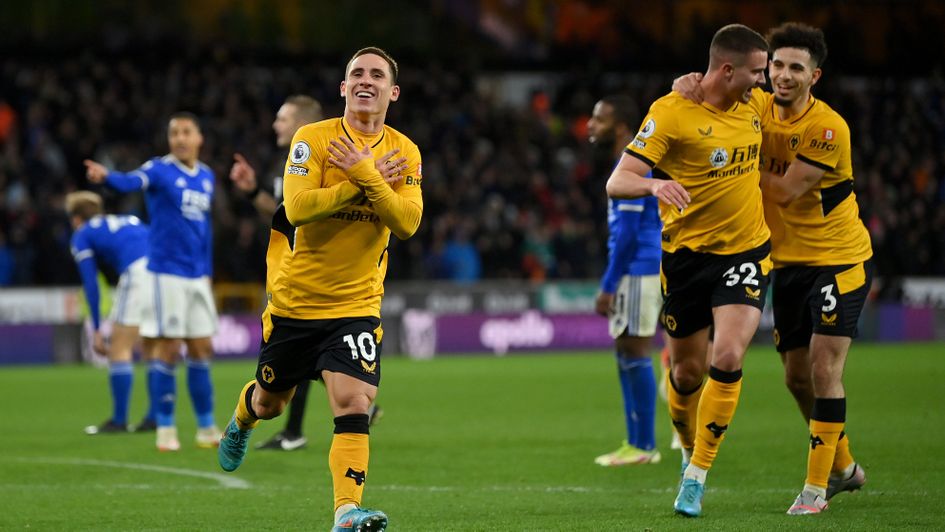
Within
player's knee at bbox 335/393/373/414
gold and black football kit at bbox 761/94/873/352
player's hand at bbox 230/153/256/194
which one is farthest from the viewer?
player's hand at bbox 230/153/256/194

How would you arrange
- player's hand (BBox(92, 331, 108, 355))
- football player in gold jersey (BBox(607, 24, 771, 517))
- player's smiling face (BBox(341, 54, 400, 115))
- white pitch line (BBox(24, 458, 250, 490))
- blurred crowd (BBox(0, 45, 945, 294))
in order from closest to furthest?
1. player's smiling face (BBox(341, 54, 400, 115))
2. football player in gold jersey (BBox(607, 24, 771, 517))
3. white pitch line (BBox(24, 458, 250, 490))
4. player's hand (BBox(92, 331, 108, 355))
5. blurred crowd (BBox(0, 45, 945, 294))

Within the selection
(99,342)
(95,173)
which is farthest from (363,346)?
(99,342)

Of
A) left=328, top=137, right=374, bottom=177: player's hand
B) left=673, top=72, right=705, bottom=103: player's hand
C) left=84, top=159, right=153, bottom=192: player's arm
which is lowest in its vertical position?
left=84, top=159, right=153, bottom=192: player's arm

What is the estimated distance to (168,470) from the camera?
918cm

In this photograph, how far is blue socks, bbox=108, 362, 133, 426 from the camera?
1190cm

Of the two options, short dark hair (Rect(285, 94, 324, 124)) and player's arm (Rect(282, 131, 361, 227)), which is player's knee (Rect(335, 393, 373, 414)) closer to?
player's arm (Rect(282, 131, 361, 227))

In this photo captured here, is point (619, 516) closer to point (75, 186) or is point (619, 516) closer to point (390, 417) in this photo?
point (390, 417)

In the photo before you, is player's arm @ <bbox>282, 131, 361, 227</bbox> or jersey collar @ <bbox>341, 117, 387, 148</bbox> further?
jersey collar @ <bbox>341, 117, 387, 148</bbox>

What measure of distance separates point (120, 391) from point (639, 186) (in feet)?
22.3

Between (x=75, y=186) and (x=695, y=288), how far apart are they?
17601 millimetres

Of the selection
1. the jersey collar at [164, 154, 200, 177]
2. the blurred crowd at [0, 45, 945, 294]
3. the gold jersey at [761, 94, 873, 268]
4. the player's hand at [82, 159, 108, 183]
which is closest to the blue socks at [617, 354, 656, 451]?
the gold jersey at [761, 94, 873, 268]

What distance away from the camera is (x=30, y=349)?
66.9ft

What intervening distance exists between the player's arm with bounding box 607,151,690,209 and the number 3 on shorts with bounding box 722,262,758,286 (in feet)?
2.33

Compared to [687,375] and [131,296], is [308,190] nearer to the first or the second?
[687,375]
